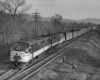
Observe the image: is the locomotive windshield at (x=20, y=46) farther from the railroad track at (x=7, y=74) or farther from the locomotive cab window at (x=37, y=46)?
the railroad track at (x=7, y=74)

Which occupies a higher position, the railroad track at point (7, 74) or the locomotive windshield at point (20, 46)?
the locomotive windshield at point (20, 46)

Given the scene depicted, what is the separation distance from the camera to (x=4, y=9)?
36.0m

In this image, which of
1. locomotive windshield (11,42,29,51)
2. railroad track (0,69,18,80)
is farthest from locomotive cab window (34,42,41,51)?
railroad track (0,69,18,80)

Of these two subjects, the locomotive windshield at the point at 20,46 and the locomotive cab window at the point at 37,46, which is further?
the locomotive cab window at the point at 37,46

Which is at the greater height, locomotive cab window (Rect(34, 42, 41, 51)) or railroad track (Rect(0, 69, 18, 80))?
locomotive cab window (Rect(34, 42, 41, 51))

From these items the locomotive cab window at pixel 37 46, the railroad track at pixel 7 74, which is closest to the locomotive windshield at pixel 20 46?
the locomotive cab window at pixel 37 46

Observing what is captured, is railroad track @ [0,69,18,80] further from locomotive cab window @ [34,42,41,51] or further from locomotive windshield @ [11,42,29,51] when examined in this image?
locomotive cab window @ [34,42,41,51]

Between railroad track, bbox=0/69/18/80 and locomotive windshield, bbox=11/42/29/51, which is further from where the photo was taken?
locomotive windshield, bbox=11/42/29/51

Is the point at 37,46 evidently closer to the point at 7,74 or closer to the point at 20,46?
the point at 20,46

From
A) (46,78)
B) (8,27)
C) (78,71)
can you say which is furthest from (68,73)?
(8,27)

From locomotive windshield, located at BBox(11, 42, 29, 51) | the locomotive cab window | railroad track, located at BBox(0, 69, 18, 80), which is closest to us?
railroad track, located at BBox(0, 69, 18, 80)

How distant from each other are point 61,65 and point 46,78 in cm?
556

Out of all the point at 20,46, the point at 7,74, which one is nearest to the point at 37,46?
the point at 20,46

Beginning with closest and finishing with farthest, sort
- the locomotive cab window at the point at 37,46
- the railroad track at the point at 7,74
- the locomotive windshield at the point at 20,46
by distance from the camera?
the railroad track at the point at 7,74 → the locomotive windshield at the point at 20,46 → the locomotive cab window at the point at 37,46
